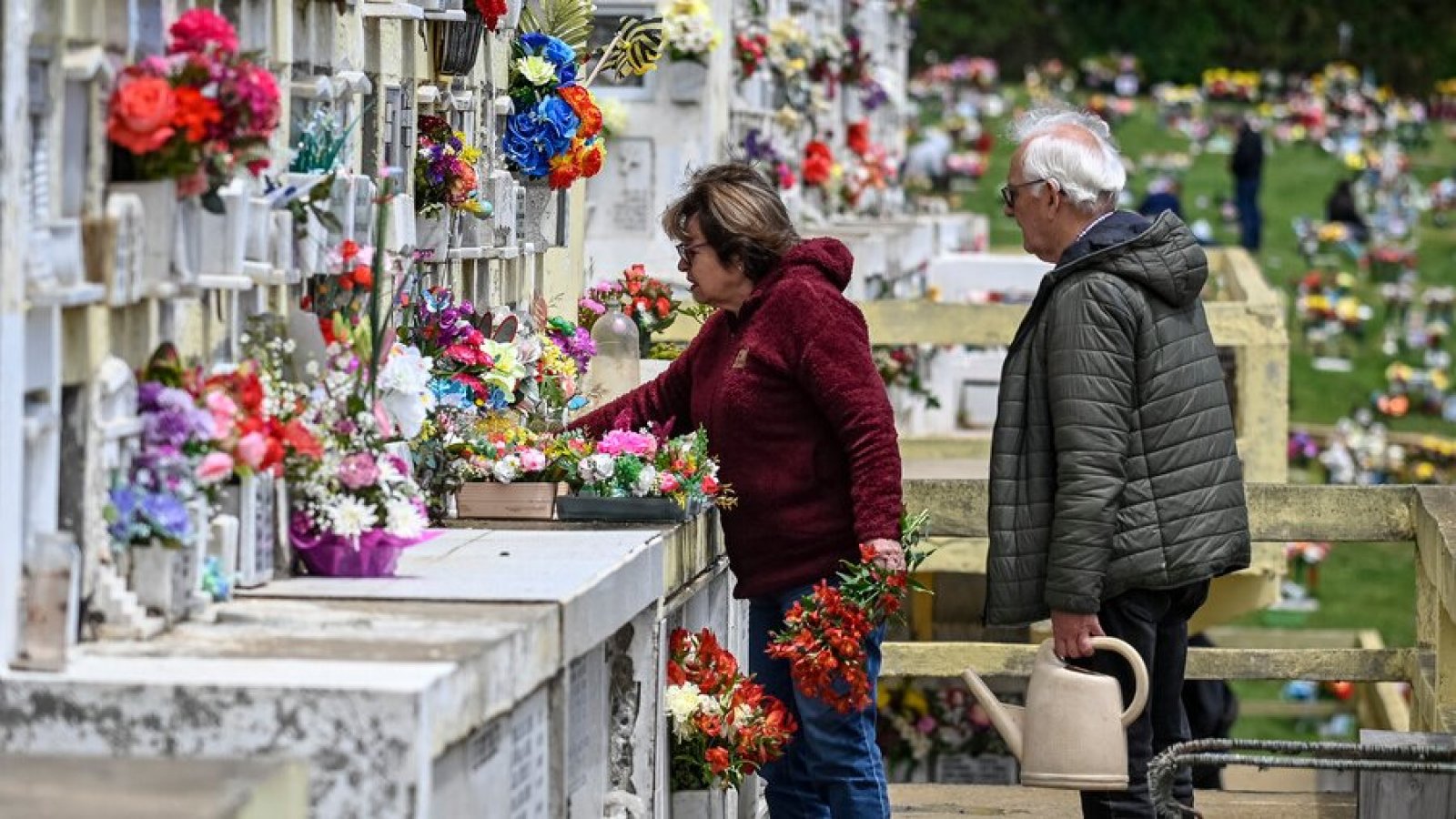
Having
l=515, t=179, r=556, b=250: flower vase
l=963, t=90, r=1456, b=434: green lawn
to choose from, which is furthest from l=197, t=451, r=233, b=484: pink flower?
l=963, t=90, r=1456, b=434: green lawn

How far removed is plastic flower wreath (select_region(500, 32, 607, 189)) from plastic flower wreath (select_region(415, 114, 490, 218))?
2.20 feet

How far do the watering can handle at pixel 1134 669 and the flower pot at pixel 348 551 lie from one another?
4.58 feet

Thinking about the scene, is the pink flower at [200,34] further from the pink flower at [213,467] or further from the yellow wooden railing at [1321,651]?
the yellow wooden railing at [1321,651]

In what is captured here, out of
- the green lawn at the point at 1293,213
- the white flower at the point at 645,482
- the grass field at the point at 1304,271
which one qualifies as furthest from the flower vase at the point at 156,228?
the green lawn at the point at 1293,213

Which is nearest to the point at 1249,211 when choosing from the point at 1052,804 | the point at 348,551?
the point at 1052,804

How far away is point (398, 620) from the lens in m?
4.55

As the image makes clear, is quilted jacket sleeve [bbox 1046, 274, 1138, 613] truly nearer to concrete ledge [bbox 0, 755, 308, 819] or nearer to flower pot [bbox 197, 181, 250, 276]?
flower pot [bbox 197, 181, 250, 276]

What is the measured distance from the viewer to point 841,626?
5734 millimetres

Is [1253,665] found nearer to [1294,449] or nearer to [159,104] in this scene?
[159,104]

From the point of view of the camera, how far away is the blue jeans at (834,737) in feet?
19.4

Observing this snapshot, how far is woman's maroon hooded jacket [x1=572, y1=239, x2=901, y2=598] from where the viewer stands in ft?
18.9

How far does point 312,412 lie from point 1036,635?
7.89m

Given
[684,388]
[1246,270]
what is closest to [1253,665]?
[684,388]

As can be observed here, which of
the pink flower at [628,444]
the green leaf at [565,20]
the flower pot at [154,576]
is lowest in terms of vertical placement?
the flower pot at [154,576]
